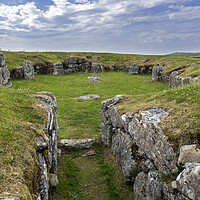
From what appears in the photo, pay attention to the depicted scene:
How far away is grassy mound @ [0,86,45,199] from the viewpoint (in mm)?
6426

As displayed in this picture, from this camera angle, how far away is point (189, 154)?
809 cm

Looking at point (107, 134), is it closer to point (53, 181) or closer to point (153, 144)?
point (53, 181)

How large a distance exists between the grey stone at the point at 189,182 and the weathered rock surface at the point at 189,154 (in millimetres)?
364

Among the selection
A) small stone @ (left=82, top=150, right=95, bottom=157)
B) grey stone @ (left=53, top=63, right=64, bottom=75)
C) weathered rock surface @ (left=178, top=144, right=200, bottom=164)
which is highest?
grey stone @ (left=53, top=63, right=64, bottom=75)

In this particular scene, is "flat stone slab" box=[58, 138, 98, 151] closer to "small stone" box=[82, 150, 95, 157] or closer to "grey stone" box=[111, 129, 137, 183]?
"small stone" box=[82, 150, 95, 157]

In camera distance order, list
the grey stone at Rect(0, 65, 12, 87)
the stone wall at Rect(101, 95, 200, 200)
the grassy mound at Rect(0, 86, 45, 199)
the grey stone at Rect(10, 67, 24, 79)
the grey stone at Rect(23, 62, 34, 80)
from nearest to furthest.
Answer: the grassy mound at Rect(0, 86, 45, 199) → the stone wall at Rect(101, 95, 200, 200) → the grey stone at Rect(0, 65, 12, 87) → the grey stone at Rect(10, 67, 24, 79) → the grey stone at Rect(23, 62, 34, 80)

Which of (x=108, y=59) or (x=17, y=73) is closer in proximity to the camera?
(x=17, y=73)

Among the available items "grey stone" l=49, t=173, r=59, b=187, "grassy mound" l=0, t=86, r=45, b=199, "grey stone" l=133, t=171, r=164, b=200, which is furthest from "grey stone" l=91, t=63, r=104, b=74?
"grey stone" l=133, t=171, r=164, b=200

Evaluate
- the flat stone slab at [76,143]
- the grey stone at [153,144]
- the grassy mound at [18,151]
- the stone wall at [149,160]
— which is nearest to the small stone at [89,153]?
the flat stone slab at [76,143]

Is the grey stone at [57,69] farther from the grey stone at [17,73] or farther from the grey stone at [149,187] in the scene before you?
the grey stone at [149,187]

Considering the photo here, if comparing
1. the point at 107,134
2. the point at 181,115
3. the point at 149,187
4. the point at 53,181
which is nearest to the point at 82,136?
the point at 107,134

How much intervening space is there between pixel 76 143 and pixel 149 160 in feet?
29.5

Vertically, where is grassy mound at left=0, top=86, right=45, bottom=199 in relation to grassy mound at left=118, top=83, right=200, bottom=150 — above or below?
below

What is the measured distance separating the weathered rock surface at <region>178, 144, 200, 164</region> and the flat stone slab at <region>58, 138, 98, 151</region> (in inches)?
426
